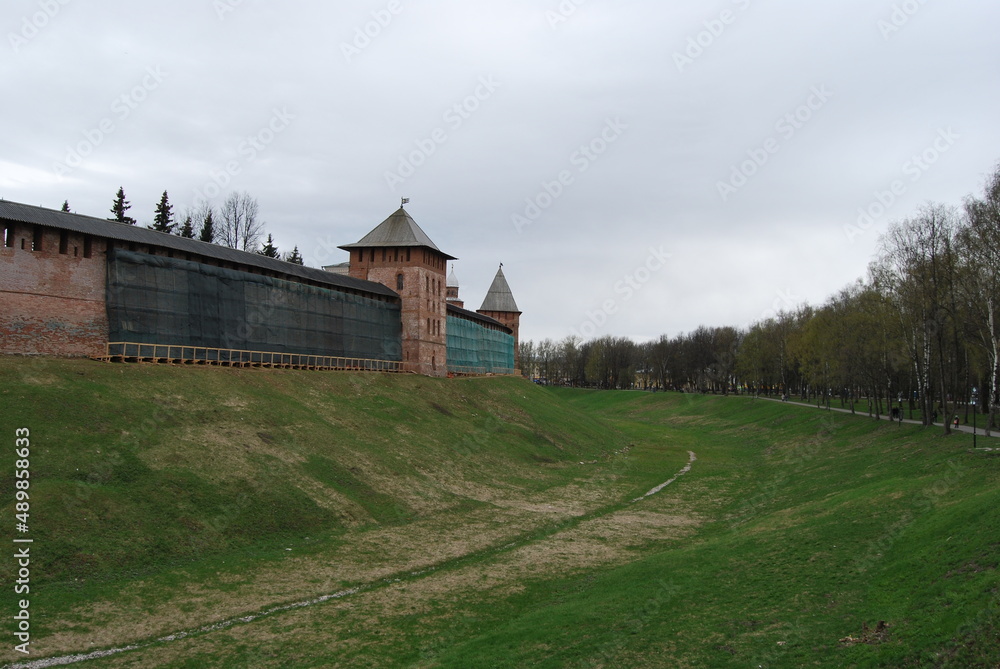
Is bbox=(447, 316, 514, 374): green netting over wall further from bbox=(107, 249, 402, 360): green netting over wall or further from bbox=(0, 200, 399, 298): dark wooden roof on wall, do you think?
bbox=(0, 200, 399, 298): dark wooden roof on wall

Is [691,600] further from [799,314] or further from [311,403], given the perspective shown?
[799,314]

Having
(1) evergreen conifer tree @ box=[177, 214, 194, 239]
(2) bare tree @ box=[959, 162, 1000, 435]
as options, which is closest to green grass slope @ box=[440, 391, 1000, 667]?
(2) bare tree @ box=[959, 162, 1000, 435]

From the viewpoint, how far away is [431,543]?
28.1 m

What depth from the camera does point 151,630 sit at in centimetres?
1816

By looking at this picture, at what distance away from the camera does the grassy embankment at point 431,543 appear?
16.4m

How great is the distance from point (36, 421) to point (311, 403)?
52.9ft

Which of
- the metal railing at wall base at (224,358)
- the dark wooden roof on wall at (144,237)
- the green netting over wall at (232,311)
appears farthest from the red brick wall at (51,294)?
the metal railing at wall base at (224,358)

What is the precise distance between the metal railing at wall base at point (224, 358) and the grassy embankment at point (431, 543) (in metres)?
2.26

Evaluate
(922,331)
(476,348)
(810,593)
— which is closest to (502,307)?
(476,348)

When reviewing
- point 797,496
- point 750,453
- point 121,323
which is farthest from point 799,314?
point 121,323

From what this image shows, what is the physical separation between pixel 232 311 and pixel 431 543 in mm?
22898

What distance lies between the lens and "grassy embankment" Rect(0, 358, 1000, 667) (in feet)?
53.8

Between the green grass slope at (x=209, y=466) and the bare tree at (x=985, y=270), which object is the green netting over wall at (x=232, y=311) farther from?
the bare tree at (x=985, y=270)

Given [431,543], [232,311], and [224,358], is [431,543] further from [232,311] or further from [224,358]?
[232,311]
